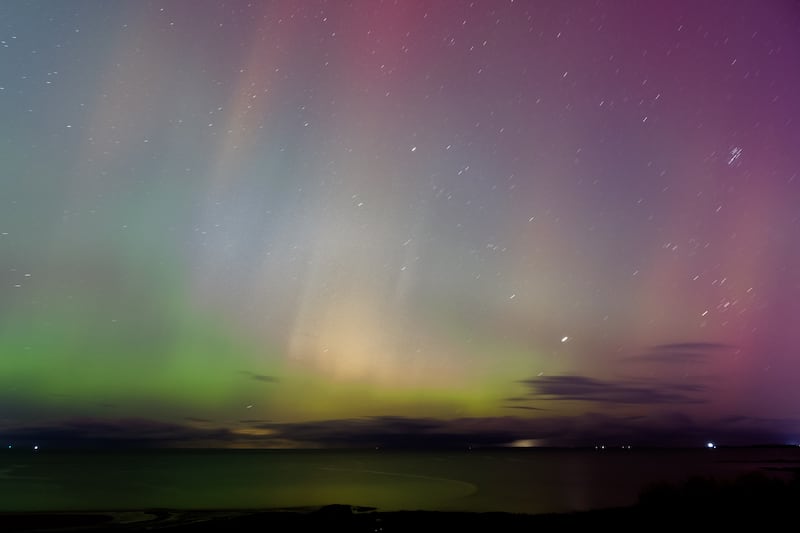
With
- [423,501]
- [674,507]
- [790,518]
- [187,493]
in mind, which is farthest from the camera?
[187,493]

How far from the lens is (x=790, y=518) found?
69.7 feet

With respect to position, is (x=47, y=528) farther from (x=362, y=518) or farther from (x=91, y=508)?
(x=362, y=518)

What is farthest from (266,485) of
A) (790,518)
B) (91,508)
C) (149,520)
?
(790,518)

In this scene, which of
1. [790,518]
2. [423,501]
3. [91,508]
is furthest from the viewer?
[423,501]

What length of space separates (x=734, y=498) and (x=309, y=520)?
57.8 feet

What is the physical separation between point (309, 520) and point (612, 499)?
24483 millimetres

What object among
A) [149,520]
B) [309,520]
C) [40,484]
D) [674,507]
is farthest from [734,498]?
A: [40,484]

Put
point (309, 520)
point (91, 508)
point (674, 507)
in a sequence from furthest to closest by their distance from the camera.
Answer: point (91, 508) < point (309, 520) < point (674, 507)

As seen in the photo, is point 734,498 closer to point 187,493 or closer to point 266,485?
point 187,493

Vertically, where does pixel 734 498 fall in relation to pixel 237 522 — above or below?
above

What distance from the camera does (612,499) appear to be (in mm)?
43812

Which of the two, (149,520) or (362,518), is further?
(149,520)

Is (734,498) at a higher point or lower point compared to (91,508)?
higher

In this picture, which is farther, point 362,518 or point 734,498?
point 362,518
